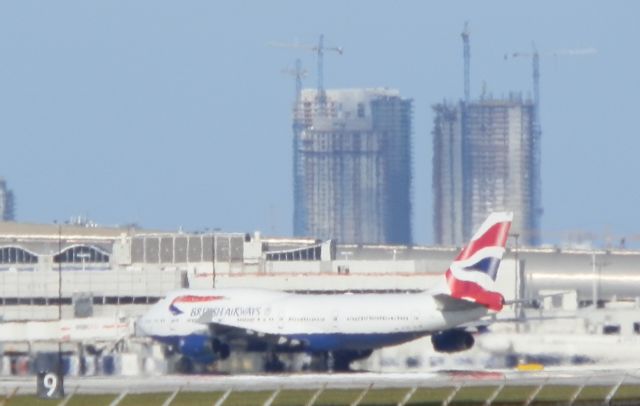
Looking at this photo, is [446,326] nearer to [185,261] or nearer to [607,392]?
[607,392]

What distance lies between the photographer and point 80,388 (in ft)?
211

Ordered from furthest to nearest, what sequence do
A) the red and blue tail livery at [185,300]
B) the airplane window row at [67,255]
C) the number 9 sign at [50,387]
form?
1. the airplane window row at [67,255]
2. the red and blue tail livery at [185,300]
3. the number 9 sign at [50,387]

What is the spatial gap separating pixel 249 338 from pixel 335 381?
2430cm

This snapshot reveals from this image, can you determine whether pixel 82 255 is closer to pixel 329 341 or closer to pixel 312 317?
pixel 312 317

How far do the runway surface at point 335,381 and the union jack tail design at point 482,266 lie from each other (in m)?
15.7

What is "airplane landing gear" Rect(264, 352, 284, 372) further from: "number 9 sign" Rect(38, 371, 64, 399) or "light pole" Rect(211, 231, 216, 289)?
"light pole" Rect(211, 231, 216, 289)

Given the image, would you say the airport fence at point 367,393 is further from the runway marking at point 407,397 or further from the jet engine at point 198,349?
the jet engine at point 198,349

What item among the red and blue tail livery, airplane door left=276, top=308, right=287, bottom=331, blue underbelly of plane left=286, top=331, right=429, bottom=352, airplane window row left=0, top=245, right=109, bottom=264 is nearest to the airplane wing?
airplane door left=276, top=308, right=287, bottom=331

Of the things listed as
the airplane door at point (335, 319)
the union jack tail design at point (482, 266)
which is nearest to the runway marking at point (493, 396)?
the union jack tail design at point (482, 266)

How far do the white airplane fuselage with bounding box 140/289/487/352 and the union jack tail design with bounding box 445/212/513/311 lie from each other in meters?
1.40

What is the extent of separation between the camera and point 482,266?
300ft

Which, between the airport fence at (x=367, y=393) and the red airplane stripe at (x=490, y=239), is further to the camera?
the red airplane stripe at (x=490, y=239)

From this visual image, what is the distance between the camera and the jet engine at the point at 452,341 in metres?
86.5

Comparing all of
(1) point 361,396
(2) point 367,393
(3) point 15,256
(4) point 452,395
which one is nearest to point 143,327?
(2) point 367,393
